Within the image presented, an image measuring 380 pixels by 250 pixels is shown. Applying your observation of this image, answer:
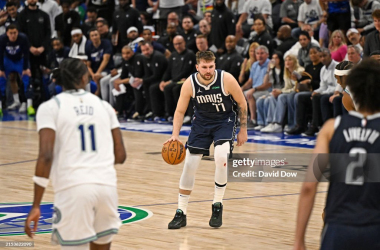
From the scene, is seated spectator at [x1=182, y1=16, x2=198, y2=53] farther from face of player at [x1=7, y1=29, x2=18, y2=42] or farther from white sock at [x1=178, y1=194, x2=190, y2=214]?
white sock at [x1=178, y1=194, x2=190, y2=214]

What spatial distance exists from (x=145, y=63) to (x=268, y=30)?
3.27 m

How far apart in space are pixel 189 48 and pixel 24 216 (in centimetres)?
1099

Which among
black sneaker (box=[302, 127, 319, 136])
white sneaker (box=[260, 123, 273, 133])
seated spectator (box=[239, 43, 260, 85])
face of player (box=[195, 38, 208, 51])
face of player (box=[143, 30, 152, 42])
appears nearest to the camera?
black sneaker (box=[302, 127, 319, 136])

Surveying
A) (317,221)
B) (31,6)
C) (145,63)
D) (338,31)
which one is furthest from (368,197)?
(31,6)

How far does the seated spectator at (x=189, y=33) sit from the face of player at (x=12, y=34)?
4.79 meters

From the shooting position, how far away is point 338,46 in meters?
15.4

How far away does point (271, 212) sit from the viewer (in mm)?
8273

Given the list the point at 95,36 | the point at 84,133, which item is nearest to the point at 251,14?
the point at 95,36

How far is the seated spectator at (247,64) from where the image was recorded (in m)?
16.5

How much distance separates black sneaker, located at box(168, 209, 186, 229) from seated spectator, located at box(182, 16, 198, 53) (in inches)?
435

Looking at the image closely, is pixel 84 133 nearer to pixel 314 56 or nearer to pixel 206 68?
pixel 206 68

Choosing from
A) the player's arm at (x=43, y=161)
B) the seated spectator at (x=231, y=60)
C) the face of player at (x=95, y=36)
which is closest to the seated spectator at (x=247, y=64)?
the seated spectator at (x=231, y=60)

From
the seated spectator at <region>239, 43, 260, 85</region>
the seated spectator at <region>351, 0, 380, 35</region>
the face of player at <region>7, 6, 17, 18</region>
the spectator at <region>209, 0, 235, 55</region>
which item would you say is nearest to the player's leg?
the seated spectator at <region>239, 43, 260, 85</region>

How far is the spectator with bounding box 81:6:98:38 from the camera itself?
21.4m
